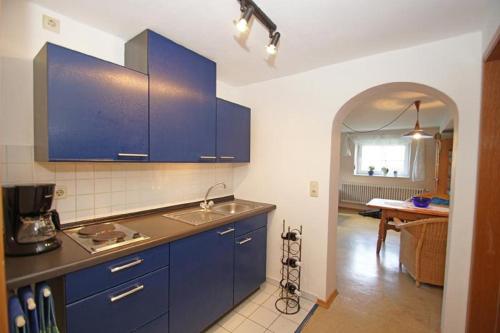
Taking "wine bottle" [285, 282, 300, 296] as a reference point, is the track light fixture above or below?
above

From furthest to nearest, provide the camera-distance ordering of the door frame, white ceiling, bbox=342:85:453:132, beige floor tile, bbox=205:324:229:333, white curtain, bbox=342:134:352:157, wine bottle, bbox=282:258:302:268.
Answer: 1. white curtain, bbox=342:134:352:157
2. white ceiling, bbox=342:85:453:132
3. wine bottle, bbox=282:258:302:268
4. beige floor tile, bbox=205:324:229:333
5. the door frame

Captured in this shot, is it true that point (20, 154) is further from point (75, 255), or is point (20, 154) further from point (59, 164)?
point (75, 255)

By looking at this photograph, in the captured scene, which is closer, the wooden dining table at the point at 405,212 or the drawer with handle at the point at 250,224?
the drawer with handle at the point at 250,224

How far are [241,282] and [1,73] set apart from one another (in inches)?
86.5

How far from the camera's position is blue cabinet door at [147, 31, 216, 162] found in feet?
5.23

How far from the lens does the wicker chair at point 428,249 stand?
2.36 metres

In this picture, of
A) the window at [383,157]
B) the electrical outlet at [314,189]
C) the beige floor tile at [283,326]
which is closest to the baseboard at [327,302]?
the beige floor tile at [283,326]

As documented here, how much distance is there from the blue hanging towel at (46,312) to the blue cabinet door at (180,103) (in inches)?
35.3

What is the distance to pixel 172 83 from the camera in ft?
5.54

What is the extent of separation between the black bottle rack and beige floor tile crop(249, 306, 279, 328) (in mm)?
95

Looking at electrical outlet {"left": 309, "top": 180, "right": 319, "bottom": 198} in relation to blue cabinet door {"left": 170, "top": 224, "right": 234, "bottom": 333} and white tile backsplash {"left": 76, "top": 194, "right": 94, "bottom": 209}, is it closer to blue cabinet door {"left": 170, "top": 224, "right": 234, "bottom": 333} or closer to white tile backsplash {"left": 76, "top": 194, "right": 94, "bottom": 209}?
blue cabinet door {"left": 170, "top": 224, "right": 234, "bottom": 333}

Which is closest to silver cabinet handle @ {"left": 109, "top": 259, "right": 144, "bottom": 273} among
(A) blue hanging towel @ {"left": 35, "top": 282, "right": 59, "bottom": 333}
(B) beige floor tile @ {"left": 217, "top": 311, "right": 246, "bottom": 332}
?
Answer: (A) blue hanging towel @ {"left": 35, "top": 282, "right": 59, "bottom": 333}

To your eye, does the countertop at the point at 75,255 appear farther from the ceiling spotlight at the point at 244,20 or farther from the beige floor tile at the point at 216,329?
the ceiling spotlight at the point at 244,20

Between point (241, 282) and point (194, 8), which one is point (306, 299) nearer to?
point (241, 282)
